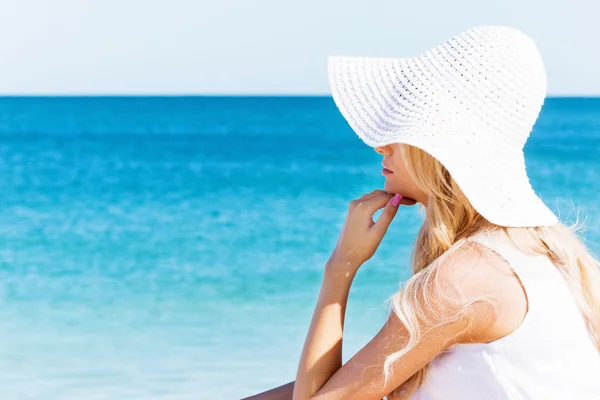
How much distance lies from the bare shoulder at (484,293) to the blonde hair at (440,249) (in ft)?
0.07

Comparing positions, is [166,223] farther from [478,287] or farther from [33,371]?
[478,287]

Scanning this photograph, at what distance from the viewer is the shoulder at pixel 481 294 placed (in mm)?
1707

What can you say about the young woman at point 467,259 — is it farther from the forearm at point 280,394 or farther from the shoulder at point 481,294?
the forearm at point 280,394

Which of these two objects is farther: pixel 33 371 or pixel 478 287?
pixel 33 371

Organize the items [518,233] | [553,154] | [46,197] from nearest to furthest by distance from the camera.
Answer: [518,233], [46,197], [553,154]

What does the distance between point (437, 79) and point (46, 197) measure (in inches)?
465

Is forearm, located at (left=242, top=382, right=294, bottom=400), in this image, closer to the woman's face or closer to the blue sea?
the blue sea

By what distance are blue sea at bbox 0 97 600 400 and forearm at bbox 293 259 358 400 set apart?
0.11 meters

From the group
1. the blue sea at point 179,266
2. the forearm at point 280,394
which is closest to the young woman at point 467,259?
the blue sea at point 179,266

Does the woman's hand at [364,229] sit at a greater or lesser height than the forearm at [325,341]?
greater

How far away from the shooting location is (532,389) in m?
1.72

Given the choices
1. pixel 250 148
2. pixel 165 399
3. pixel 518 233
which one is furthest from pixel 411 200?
pixel 250 148

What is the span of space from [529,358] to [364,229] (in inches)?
19.0

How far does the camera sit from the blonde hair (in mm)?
1731
